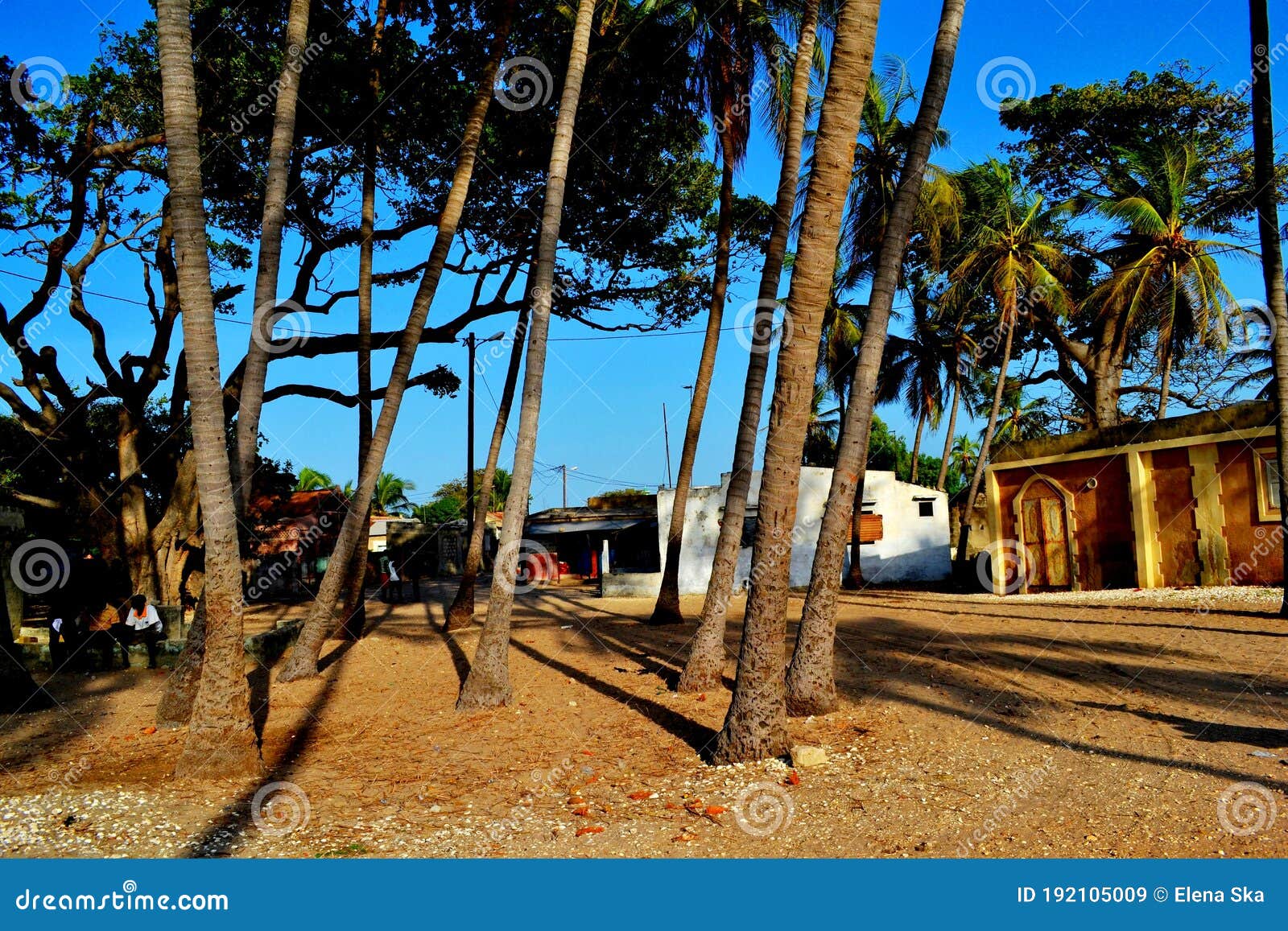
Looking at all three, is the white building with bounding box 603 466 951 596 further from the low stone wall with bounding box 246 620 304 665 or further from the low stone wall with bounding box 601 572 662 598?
the low stone wall with bounding box 246 620 304 665

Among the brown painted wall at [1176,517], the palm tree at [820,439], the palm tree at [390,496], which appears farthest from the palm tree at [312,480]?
the brown painted wall at [1176,517]

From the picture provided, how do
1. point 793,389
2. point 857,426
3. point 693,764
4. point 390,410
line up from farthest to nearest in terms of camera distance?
point 390,410
point 857,426
point 693,764
point 793,389

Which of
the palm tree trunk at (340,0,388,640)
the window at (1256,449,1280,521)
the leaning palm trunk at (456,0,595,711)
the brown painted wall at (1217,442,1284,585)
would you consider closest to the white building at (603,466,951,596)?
the brown painted wall at (1217,442,1284,585)

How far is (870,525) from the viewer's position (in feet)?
98.2

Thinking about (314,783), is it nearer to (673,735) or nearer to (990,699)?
(673,735)

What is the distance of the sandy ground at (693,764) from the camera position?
5.86m

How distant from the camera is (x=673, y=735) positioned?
8781 mm

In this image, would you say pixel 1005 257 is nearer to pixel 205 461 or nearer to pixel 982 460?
pixel 982 460

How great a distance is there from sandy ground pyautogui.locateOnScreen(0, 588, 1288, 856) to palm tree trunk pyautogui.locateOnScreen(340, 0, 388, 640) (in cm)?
145

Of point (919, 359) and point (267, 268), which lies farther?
point (919, 359)

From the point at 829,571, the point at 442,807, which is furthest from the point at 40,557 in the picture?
the point at 829,571

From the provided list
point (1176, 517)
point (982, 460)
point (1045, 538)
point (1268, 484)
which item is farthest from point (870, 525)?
point (1268, 484)

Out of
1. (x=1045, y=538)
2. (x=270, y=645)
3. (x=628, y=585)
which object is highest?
(x=1045, y=538)

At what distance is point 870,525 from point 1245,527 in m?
12.0
